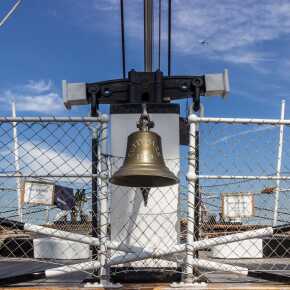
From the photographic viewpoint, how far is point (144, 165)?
3.66 m

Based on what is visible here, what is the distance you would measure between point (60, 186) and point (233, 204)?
147 centimetres

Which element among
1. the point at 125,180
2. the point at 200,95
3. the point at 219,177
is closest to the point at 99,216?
the point at 125,180

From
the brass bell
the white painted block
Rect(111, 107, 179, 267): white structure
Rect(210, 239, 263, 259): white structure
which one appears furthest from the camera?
Rect(210, 239, 263, 259): white structure

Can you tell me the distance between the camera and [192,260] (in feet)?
12.8

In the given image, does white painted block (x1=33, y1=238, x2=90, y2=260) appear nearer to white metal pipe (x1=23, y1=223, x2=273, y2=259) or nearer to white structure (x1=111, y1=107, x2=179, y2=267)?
white structure (x1=111, y1=107, x2=179, y2=267)

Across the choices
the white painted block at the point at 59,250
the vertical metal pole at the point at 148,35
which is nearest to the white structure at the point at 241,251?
the white painted block at the point at 59,250

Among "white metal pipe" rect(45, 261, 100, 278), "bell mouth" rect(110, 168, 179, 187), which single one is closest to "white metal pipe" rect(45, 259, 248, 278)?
"white metal pipe" rect(45, 261, 100, 278)

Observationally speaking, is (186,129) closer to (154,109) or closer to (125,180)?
(154,109)

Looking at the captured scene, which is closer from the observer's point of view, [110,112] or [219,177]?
[219,177]

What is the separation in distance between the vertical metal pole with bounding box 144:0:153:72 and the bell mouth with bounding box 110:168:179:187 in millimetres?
1584

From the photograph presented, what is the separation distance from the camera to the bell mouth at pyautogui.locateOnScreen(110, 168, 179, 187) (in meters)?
3.63

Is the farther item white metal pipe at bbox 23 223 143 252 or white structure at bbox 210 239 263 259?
white structure at bbox 210 239 263 259

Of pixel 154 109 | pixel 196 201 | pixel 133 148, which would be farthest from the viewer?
pixel 154 109

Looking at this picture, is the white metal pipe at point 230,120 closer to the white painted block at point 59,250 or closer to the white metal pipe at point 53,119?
the white metal pipe at point 53,119
